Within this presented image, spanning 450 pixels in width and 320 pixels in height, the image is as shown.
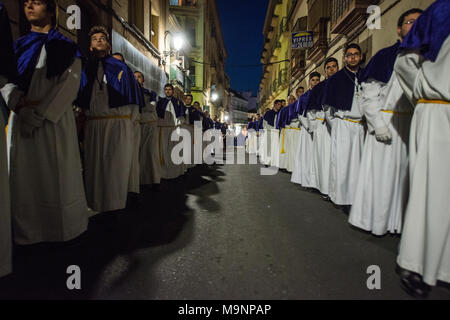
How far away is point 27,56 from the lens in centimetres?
199

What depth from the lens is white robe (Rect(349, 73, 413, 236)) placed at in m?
2.35

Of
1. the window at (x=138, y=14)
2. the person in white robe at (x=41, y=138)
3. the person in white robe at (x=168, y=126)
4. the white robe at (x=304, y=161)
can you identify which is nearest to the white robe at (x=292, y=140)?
the white robe at (x=304, y=161)

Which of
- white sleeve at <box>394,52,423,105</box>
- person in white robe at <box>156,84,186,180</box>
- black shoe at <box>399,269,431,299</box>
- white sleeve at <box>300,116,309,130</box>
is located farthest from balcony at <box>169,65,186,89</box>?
black shoe at <box>399,269,431,299</box>

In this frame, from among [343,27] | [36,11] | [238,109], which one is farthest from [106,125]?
[238,109]

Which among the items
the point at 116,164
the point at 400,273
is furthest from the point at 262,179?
the point at 400,273

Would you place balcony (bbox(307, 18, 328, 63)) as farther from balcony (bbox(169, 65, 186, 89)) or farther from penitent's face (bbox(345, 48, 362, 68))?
balcony (bbox(169, 65, 186, 89))

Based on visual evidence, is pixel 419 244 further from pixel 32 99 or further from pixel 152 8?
pixel 152 8

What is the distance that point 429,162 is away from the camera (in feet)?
5.32

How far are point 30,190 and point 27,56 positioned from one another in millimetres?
1146

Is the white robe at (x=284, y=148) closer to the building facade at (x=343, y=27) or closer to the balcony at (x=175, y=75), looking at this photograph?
the building facade at (x=343, y=27)

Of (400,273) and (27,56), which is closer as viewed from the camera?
(400,273)

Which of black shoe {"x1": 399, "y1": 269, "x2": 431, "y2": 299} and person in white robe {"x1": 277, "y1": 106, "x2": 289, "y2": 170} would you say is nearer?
black shoe {"x1": 399, "y1": 269, "x2": 431, "y2": 299}

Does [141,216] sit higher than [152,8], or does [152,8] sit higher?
[152,8]

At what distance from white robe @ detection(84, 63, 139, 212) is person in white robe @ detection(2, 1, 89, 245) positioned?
0.65 meters
